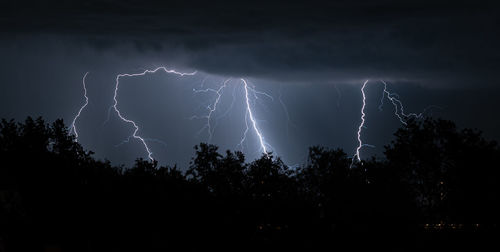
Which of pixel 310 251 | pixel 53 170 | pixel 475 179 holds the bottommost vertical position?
pixel 310 251

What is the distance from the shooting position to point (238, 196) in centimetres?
2275

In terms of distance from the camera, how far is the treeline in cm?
1595

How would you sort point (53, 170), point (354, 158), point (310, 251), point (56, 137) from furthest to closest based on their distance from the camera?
1. point (56, 137)
2. point (354, 158)
3. point (310, 251)
4. point (53, 170)

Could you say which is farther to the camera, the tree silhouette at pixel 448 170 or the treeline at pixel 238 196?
the tree silhouette at pixel 448 170

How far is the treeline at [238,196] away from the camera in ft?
52.3

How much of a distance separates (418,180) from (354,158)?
310 centimetres

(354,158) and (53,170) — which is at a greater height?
(354,158)

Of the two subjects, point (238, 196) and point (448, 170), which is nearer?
point (238, 196)

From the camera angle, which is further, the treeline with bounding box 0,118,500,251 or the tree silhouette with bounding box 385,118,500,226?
the tree silhouette with bounding box 385,118,500,226

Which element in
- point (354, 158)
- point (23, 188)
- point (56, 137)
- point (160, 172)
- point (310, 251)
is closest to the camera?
point (23, 188)

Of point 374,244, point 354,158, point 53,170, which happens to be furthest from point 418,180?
point 53,170

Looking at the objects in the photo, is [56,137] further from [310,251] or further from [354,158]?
[310,251]

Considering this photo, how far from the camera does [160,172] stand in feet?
78.7

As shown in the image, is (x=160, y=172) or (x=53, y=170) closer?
(x=53, y=170)
